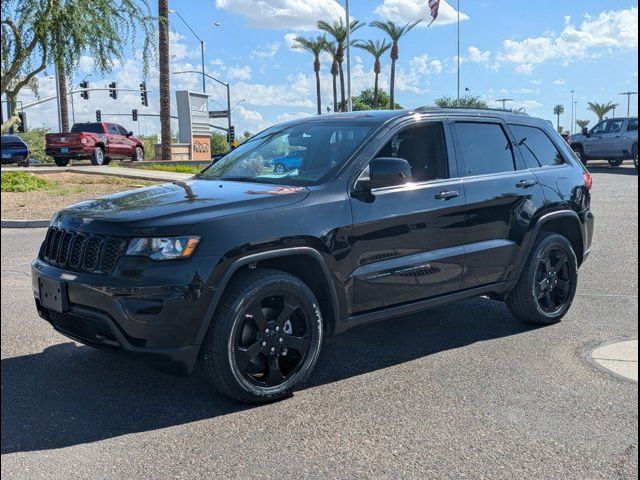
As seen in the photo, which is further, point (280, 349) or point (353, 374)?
point (353, 374)

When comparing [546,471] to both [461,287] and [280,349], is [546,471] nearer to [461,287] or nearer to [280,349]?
[280,349]

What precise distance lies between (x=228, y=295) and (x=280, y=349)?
50 centimetres

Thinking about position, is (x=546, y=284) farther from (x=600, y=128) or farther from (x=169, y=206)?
(x=600, y=128)

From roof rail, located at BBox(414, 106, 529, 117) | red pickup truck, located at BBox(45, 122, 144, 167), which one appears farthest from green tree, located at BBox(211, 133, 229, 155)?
roof rail, located at BBox(414, 106, 529, 117)

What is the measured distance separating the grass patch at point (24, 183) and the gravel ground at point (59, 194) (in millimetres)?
230

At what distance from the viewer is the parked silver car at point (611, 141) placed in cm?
2683

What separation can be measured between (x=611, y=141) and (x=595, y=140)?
87 cm

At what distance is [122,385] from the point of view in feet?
13.6

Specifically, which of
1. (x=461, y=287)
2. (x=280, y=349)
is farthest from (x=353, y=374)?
(x=461, y=287)

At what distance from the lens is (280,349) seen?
4039 mm

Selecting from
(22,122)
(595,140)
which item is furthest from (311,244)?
(595,140)

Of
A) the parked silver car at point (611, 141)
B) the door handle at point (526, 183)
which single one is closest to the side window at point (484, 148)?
the door handle at point (526, 183)

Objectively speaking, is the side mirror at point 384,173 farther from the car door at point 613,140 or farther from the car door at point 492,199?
the car door at point 613,140

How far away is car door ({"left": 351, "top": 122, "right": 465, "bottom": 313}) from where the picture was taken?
4.35 m
